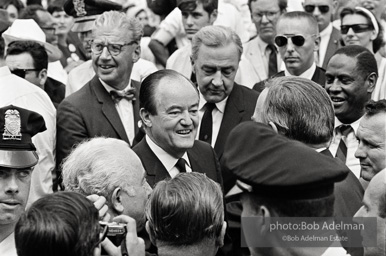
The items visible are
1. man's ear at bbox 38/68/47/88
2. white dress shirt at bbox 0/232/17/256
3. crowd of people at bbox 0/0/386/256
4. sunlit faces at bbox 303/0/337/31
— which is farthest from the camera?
sunlit faces at bbox 303/0/337/31

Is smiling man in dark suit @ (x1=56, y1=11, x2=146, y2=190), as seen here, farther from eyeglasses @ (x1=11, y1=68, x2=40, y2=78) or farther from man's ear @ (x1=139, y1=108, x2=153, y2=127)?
eyeglasses @ (x1=11, y1=68, x2=40, y2=78)

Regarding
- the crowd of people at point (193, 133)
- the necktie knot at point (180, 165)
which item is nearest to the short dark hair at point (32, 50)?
the crowd of people at point (193, 133)

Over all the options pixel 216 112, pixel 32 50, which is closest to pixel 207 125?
pixel 216 112

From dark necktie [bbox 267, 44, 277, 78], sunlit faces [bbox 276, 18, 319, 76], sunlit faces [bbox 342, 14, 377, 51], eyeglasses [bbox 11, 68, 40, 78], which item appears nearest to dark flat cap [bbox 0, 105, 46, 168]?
eyeglasses [bbox 11, 68, 40, 78]

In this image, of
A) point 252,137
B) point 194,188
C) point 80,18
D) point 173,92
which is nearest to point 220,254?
point 173,92

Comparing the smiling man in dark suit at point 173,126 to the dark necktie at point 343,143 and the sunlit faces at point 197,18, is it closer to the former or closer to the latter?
the dark necktie at point 343,143

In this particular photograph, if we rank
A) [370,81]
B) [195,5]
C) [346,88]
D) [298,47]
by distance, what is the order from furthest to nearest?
[195,5] → [298,47] → [370,81] → [346,88]

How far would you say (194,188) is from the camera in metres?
4.02

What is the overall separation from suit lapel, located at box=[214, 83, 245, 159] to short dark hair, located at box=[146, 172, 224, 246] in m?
2.58

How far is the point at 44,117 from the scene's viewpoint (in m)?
6.65

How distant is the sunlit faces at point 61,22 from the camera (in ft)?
34.4

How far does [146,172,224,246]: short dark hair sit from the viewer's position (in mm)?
3891

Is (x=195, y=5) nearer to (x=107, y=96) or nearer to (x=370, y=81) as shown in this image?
(x=107, y=96)

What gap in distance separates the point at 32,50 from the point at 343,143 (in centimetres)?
310
